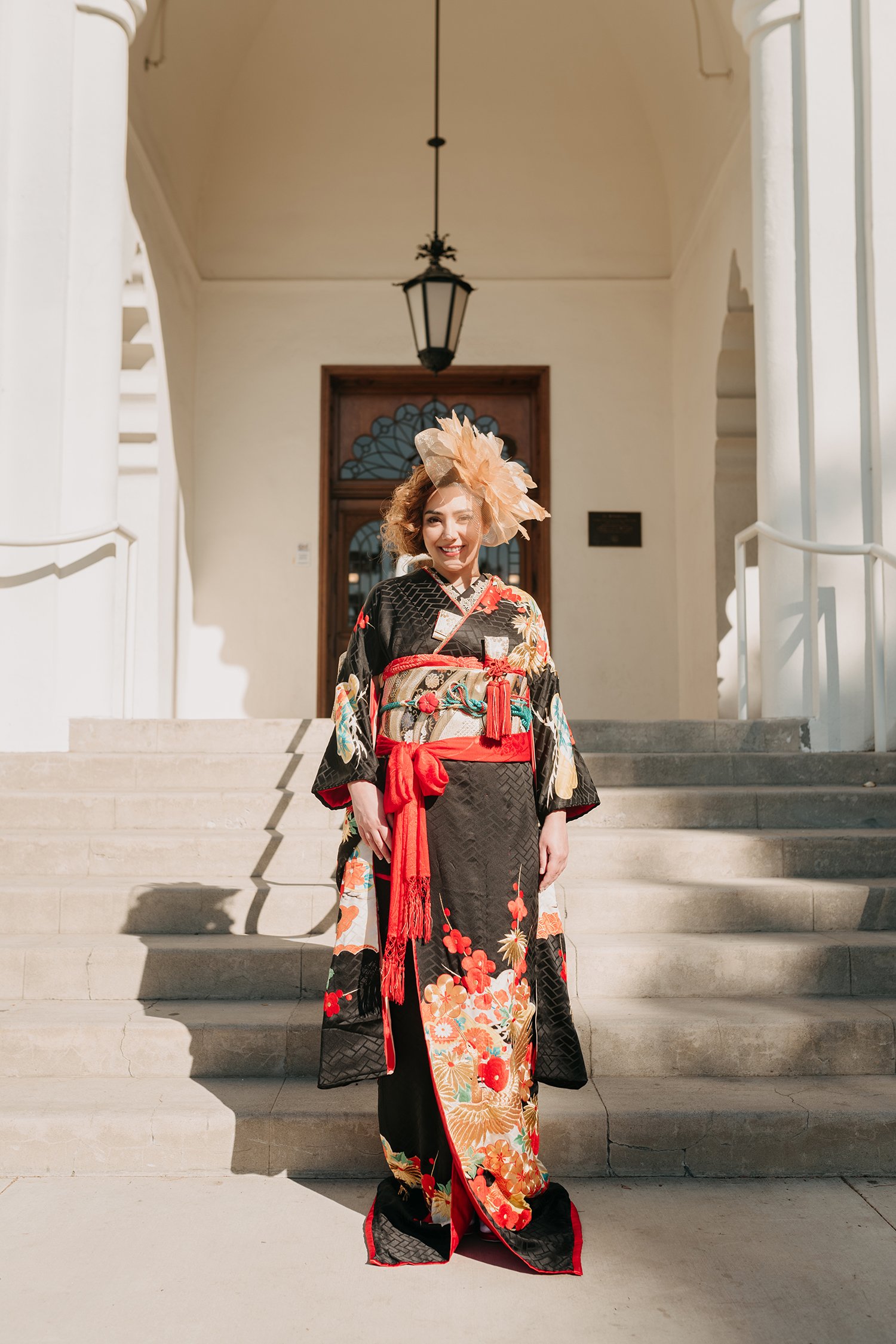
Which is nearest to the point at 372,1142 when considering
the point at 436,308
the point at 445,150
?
the point at 436,308

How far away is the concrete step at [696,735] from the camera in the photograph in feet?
16.6

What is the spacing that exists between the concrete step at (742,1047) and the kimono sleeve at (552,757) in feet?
2.94

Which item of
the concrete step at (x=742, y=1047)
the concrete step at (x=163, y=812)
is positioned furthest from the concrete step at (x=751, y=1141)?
the concrete step at (x=163, y=812)

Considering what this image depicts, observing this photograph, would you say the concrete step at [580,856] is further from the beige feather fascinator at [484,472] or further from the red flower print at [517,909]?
the beige feather fascinator at [484,472]

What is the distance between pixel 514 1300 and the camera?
7.13 feet

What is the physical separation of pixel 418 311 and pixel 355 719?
477 centimetres

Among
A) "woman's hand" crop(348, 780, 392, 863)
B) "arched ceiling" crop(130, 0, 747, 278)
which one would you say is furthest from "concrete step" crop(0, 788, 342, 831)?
"arched ceiling" crop(130, 0, 747, 278)

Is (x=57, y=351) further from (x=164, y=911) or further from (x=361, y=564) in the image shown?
(x=361, y=564)

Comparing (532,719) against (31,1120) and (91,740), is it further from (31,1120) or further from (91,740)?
(91,740)

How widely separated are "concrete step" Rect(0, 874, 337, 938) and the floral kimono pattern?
1.25 metres

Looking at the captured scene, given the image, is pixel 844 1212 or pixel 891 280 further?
pixel 891 280

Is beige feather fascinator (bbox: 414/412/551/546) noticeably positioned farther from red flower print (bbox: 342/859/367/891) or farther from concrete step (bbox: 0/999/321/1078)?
concrete step (bbox: 0/999/321/1078)

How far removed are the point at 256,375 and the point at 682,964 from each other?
6878mm

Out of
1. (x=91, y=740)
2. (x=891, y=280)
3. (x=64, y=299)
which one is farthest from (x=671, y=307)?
(x=91, y=740)
